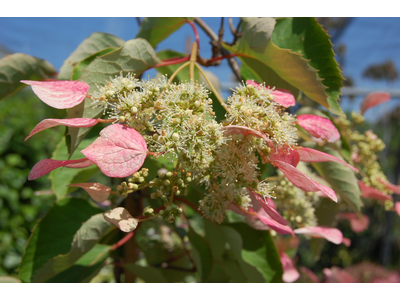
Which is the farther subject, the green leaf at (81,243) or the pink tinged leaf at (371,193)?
the pink tinged leaf at (371,193)

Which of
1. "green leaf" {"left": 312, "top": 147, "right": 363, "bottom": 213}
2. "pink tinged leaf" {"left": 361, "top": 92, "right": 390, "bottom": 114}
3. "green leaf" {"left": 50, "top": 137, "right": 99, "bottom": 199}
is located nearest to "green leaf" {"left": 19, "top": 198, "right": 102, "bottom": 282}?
"green leaf" {"left": 50, "top": 137, "right": 99, "bottom": 199}

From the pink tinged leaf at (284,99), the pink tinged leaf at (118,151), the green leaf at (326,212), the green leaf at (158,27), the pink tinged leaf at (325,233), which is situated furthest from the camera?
the green leaf at (326,212)

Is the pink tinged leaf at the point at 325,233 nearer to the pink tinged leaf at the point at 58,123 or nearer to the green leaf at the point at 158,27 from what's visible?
the pink tinged leaf at the point at 58,123

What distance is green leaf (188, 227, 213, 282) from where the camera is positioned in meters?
0.72

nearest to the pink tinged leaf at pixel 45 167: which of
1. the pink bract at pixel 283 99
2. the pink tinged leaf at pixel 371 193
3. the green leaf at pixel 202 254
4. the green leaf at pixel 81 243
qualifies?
the green leaf at pixel 81 243

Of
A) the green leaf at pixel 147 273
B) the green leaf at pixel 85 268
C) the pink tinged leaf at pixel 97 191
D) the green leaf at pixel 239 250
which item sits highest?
the pink tinged leaf at pixel 97 191

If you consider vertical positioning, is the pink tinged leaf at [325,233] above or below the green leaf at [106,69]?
below

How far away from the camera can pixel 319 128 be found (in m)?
0.51

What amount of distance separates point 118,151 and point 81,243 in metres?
0.30

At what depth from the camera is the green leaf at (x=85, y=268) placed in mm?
691

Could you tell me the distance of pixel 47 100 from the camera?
428mm

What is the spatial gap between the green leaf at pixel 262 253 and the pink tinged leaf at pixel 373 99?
56cm

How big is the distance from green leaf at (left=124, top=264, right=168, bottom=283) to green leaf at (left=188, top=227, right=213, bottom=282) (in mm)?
172

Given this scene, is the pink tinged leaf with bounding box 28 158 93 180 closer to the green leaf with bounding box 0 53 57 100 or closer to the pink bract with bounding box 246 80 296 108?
the pink bract with bounding box 246 80 296 108
